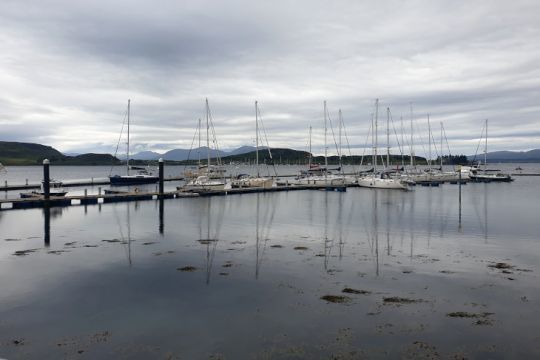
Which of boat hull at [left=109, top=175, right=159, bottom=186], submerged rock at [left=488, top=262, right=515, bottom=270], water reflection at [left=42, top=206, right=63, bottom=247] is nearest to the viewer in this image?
submerged rock at [left=488, top=262, right=515, bottom=270]

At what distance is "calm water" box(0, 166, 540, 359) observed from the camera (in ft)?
44.4

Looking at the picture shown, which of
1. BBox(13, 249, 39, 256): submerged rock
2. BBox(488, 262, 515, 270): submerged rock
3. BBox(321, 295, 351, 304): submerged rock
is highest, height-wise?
BBox(13, 249, 39, 256): submerged rock

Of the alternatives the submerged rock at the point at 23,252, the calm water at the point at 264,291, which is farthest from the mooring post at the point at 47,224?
the submerged rock at the point at 23,252

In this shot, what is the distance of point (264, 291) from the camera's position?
19.1 meters

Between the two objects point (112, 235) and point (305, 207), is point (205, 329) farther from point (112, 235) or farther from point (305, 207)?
point (305, 207)

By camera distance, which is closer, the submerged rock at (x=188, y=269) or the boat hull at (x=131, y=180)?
the submerged rock at (x=188, y=269)

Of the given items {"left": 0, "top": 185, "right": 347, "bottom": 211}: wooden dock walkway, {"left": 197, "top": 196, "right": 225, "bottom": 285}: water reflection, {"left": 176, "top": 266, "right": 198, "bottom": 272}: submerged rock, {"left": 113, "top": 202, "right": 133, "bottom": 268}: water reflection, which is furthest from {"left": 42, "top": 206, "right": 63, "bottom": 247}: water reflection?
{"left": 176, "top": 266, "right": 198, "bottom": 272}: submerged rock

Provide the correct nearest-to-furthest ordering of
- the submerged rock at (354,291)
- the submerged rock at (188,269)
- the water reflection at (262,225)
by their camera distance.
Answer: the submerged rock at (354,291) < the submerged rock at (188,269) < the water reflection at (262,225)

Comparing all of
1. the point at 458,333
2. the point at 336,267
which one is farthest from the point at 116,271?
the point at 458,333

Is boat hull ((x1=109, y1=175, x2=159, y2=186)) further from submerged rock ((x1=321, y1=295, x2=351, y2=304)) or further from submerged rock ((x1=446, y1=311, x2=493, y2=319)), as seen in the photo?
submerged rock ((x1=446, y1=311, x2=493, y2=319))

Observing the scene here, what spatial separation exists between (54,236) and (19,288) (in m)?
15.2

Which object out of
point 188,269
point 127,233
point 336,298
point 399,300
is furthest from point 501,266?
point 127,233

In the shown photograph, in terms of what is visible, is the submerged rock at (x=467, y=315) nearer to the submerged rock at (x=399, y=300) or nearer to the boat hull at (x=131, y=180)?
the submerged rock at (x=399, y=300)

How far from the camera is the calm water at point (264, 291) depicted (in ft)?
44.4
